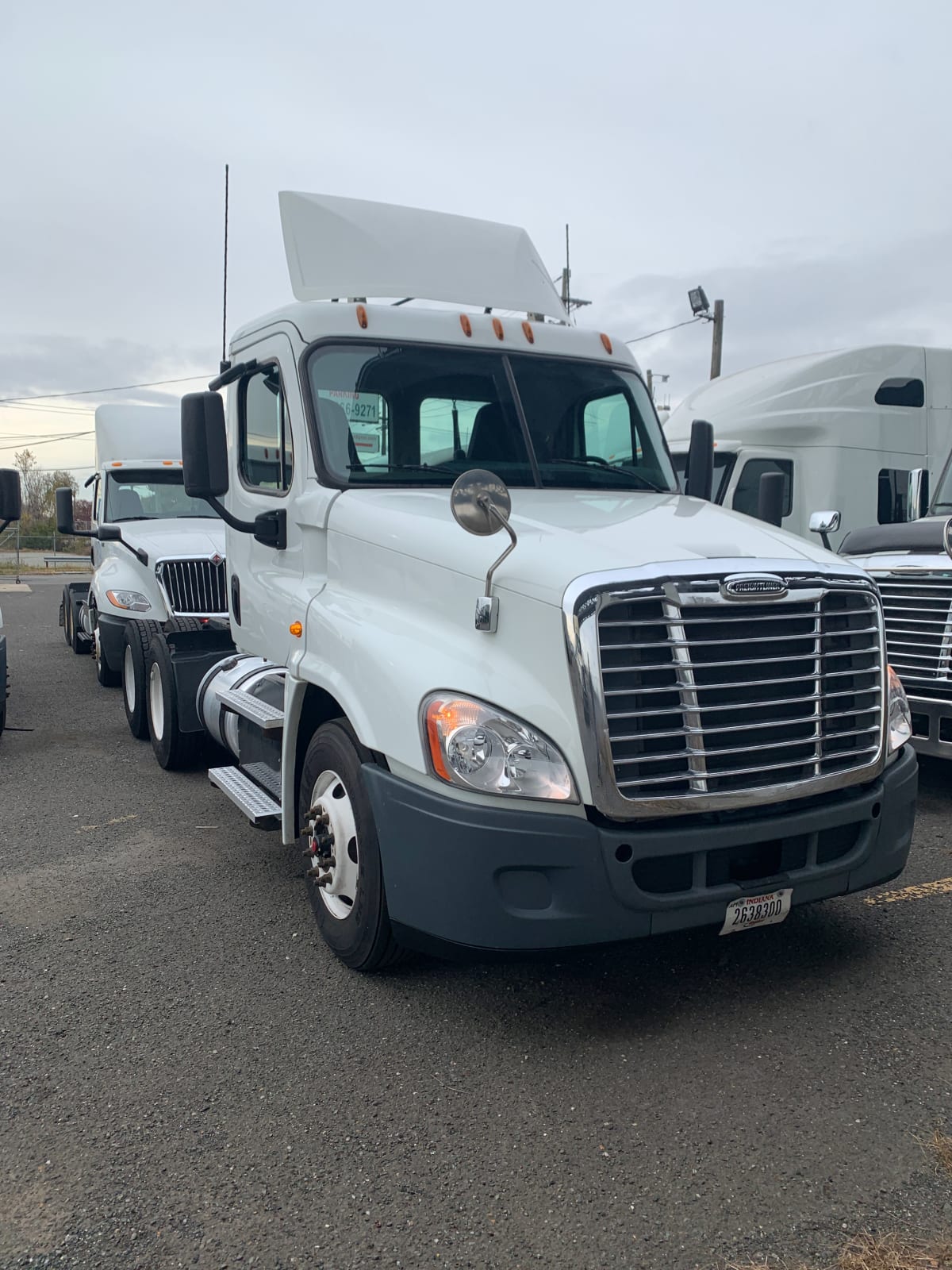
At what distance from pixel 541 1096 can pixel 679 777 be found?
42.4 inches

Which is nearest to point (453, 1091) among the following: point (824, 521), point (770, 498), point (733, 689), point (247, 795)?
point (733, 689)

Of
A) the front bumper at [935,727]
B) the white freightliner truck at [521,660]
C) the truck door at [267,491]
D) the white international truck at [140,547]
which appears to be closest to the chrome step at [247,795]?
the white freightliner truck at [521,660]

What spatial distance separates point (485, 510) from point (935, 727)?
3.91 m

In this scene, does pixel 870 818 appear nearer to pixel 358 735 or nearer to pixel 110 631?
pixel 358 735

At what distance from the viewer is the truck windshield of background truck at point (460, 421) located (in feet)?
14.9

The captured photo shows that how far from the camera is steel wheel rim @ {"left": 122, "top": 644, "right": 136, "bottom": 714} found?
835 centimetres

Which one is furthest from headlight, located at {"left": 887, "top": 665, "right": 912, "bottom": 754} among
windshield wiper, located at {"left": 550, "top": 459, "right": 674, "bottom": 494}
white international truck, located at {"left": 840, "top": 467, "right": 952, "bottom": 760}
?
white international truck, located at {"left": 840, "top": 467, "right": 952, "bottom": 760}

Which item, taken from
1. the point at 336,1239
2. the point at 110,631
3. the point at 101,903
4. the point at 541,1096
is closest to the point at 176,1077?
the point at 336,1239

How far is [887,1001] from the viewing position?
3.68m

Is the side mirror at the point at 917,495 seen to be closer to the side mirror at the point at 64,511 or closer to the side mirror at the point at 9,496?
the side mirror at the point at 9,496

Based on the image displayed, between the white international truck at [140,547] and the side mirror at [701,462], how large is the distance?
4417 millimetres

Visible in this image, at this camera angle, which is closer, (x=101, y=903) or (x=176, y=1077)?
(x=176, y=1077)

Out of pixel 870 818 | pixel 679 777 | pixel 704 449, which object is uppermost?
pixel 704 449

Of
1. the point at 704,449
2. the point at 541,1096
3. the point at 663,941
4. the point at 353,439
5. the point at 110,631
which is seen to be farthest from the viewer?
the point at 110,631
